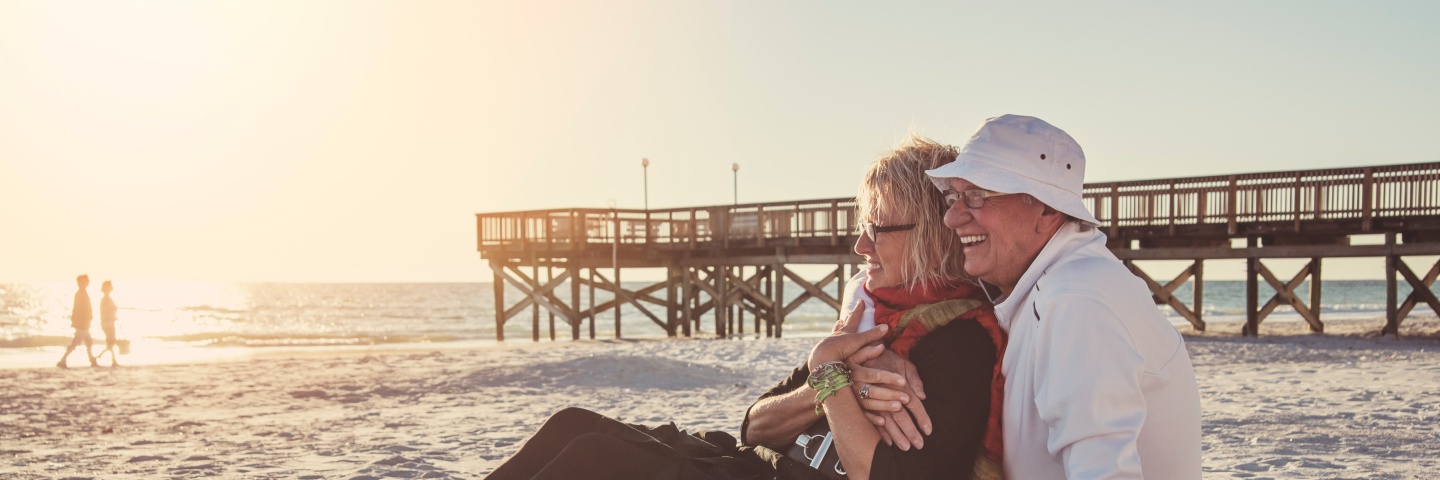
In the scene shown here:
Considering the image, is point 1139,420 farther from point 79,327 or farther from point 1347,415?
point 79,327

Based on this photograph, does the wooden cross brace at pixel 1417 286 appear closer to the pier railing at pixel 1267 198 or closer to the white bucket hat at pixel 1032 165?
the pier railing at pixel 1267 198

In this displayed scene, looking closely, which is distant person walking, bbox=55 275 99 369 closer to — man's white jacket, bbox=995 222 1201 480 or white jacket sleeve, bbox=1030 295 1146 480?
man's white jacket, bbox=995 222 1201 480

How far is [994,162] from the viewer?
2463 mm

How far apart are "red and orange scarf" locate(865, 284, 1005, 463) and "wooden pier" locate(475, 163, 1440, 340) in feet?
53.5

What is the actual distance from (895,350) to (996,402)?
0.92 feet

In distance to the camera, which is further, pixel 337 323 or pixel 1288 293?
pixel 337 323

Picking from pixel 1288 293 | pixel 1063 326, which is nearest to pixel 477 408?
pixel 1063 326

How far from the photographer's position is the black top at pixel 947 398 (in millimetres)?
2465

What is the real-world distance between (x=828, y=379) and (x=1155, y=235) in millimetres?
17299

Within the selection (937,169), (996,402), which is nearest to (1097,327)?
(996,402)

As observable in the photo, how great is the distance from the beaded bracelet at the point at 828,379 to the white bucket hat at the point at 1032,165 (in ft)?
1.90

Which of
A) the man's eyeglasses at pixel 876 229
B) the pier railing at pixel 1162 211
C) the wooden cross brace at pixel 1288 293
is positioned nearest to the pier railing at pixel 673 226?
the pier railing at pixel 1162 211

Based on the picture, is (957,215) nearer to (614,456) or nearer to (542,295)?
(614,456)

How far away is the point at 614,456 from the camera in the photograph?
8.94ft
